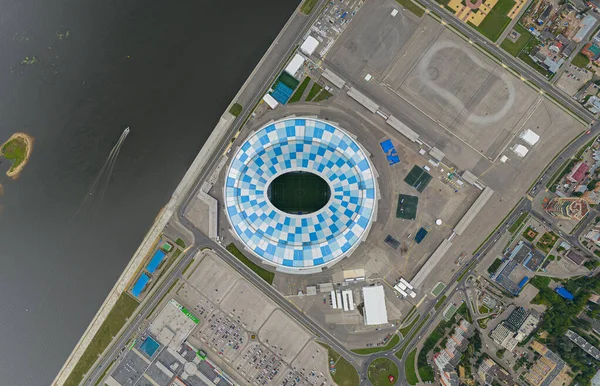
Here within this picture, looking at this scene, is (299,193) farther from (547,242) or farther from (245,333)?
(547,242)

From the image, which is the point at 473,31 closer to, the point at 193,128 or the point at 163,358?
the point at 193,128

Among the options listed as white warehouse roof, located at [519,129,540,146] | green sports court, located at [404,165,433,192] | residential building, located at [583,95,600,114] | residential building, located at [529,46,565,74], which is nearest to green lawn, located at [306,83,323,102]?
green sports court, located at [404,165,433,192]

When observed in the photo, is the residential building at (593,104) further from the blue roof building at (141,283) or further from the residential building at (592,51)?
the blue roof building at (141,283)

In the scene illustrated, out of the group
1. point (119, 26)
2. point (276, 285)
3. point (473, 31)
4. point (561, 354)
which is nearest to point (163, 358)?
point (276, 285)

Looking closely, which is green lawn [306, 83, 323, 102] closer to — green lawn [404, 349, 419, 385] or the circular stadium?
the circular stadium

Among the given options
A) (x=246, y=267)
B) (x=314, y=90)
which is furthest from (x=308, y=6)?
(x=246, y=267)

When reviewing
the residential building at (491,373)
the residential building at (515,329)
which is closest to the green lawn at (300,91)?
the residential building at (515,329)

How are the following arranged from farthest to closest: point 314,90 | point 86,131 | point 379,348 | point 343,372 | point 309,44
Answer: point 86,131
point 314,90
point 343,372
point 379,348
point 309,44
